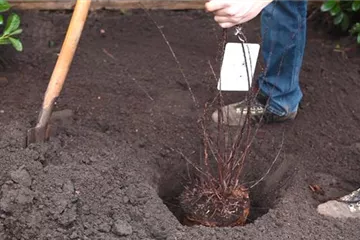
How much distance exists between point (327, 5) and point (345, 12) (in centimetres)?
14

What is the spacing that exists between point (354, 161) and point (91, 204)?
103cm

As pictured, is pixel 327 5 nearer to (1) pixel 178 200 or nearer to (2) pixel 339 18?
(2) pixel 339 18

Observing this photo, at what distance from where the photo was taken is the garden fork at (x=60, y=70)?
2.24 m

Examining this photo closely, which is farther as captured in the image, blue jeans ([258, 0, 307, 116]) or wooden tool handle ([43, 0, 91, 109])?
blue jeans ([258, 0, 307, 116])

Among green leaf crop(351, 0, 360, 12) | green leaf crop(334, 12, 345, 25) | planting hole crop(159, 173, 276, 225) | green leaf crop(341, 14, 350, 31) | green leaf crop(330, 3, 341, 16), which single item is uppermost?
green leaf crop(351, 0, 360, 12)

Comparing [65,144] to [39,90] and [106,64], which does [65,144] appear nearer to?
[39,90]

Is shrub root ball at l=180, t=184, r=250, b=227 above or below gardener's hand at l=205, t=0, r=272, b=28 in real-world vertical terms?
below

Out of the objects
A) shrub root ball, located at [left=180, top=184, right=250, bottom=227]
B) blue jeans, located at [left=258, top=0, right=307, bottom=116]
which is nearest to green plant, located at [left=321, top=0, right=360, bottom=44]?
blue jeans, located at [left=258, top=0, right=307, bottom=116]

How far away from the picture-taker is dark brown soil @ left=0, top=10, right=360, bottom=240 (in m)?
2.17

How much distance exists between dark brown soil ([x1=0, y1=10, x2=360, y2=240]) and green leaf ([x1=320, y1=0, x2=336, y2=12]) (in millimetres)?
204

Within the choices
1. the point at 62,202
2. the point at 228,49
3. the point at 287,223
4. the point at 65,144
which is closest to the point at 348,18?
the point at 228,49

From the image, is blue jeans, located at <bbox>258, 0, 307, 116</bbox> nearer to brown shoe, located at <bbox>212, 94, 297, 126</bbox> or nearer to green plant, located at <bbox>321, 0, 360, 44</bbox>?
brown shoe, located at <bbox>212, 94, 297, 126</bbox>

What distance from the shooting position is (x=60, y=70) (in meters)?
2.29

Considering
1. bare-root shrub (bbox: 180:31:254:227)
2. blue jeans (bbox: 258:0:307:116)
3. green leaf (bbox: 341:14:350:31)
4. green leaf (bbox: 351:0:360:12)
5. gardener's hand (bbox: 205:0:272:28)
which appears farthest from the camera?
green leaf (bbox: 341:14:350:31)
